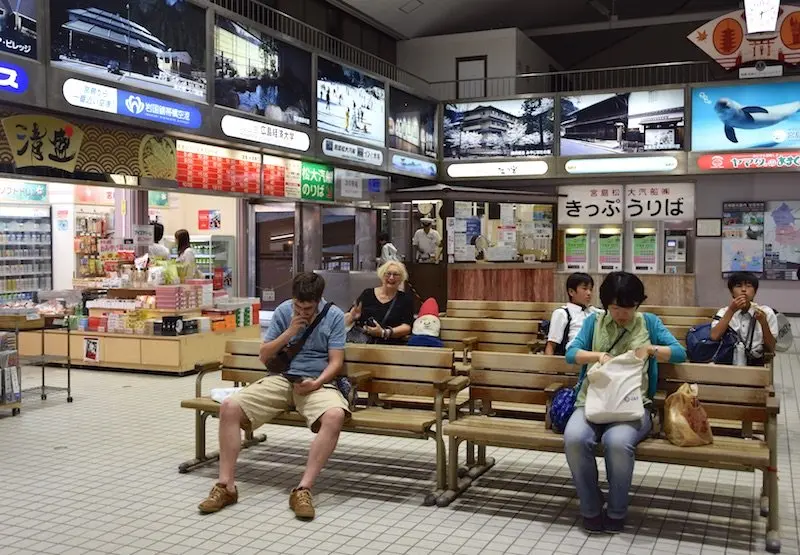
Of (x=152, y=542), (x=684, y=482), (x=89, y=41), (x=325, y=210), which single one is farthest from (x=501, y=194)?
(x=152, y=542)

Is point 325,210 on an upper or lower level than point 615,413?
upper

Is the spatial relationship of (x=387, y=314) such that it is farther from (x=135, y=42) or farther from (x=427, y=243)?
(x=427, y=243)

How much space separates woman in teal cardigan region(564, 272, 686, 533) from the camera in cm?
431

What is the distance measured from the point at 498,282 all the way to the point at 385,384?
1098 cm

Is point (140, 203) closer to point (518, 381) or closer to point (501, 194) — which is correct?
point (501, 194)

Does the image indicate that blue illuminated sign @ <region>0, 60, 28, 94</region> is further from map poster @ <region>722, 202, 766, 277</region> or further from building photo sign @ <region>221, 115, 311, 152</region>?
map poster @ <region>722, 202, 766, 277</region>

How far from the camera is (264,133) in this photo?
37.1 feet

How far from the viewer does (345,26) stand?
1767cm

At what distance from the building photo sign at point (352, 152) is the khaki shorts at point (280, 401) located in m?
8.07

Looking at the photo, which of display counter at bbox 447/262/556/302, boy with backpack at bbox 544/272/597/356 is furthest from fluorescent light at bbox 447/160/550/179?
boy with backpack at bbox 544/272/597/356

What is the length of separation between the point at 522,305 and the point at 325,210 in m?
6.39

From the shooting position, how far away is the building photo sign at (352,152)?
13.0 metres

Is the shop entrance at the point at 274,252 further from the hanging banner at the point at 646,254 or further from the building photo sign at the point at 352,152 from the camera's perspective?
the hanging banner at the point at 646,254

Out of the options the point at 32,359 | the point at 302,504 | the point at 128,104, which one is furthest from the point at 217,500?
the point at 128,104
